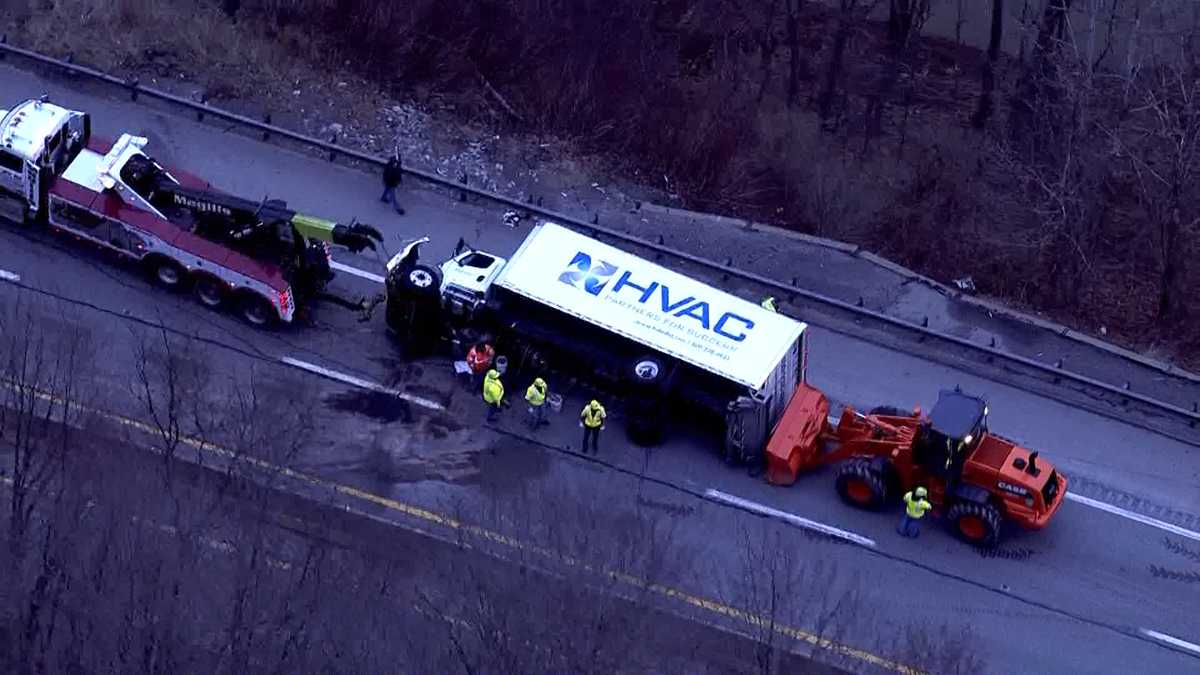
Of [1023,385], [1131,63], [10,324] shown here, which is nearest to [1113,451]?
[1023,385]

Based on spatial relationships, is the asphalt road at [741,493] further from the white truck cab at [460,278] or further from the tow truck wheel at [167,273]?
the white truck cab at [460,278]

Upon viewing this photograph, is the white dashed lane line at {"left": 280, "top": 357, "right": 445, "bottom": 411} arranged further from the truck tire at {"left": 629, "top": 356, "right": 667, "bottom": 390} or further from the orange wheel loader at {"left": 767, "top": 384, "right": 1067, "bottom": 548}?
the orange wheel loader at {"left": 767, "top": 384, "right": 1067, "bottom": 548}


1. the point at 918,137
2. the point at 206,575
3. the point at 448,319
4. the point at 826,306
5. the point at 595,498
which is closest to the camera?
the point at 206,575

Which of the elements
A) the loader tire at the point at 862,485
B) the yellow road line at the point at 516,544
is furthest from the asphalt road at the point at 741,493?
the loader tire at the point at 862,485

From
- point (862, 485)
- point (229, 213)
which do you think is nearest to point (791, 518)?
point (862, 485)

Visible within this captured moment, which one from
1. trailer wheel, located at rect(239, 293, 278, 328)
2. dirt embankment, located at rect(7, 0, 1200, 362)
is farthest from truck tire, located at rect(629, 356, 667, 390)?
dirt embankment, located at rect(7, 0, 1200, 362)

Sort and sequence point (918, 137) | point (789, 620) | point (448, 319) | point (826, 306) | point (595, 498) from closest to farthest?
point (789, 620)
point (595, 498)
point (448, 319)
point (826, 306)
point (918, 137)

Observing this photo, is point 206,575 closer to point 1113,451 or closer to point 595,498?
point 595,498
